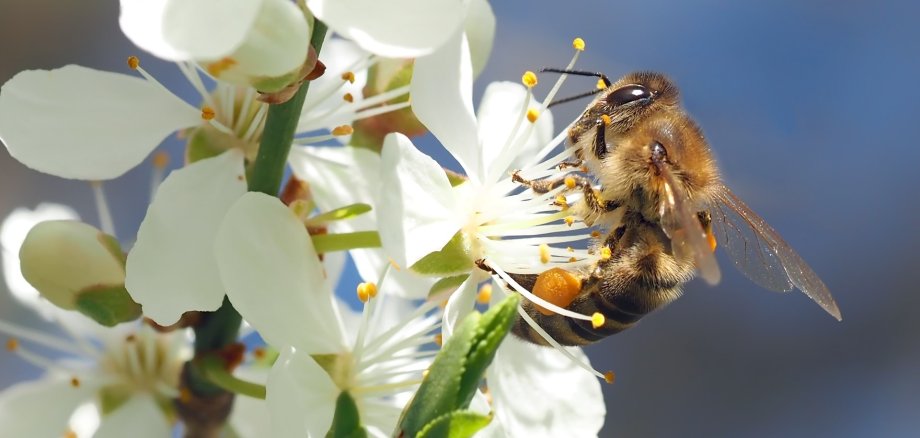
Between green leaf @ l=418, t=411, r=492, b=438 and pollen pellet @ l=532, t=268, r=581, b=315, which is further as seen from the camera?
pollen pellet @ l=532, t=268, r=581, b=315

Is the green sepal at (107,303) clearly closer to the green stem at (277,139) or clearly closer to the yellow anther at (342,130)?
the green stem at (277,139)

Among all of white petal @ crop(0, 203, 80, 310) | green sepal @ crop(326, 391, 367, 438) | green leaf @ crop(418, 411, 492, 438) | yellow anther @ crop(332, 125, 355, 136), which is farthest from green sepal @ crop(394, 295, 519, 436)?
white petal @ crop(0, 203, 80, 310)

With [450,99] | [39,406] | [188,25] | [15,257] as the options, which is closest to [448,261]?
[450,99]

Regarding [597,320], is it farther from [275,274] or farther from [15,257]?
[15,257]

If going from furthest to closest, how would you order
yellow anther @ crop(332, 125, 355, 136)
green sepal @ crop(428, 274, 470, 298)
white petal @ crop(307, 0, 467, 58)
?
yellow anther @ crop(332, 125, 355, 136)
green sepal @ crop(428, 274, 470, 298)
white petal @ crop(307, 0, 467, 58)

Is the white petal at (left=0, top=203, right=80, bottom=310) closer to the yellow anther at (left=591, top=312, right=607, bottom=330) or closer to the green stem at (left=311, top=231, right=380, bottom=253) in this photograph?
the green stem at (left=311, top=231, right=380, bottom=253)

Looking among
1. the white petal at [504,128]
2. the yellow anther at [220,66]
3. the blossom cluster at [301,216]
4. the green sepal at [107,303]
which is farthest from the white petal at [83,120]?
the white petal at [504,128]

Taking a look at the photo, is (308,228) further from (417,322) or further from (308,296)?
(417,322)
